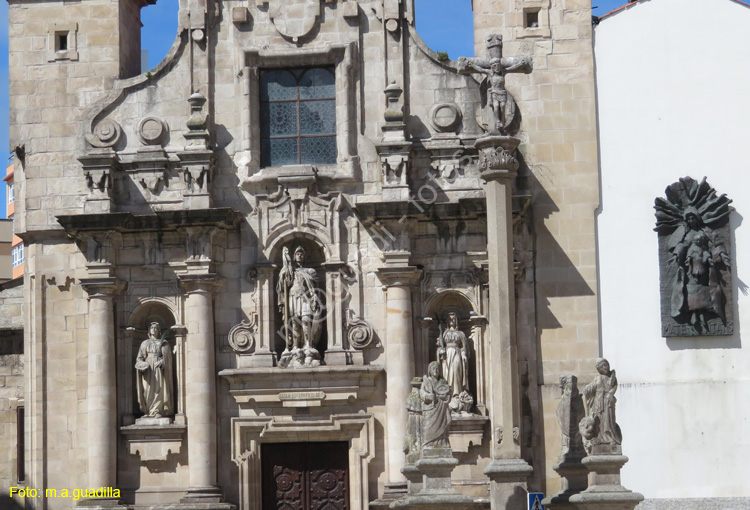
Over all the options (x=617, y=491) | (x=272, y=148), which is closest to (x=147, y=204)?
(x=272, y=148)

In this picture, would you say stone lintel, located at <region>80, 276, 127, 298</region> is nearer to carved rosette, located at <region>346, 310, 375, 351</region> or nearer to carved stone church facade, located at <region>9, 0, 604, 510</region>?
carved stone church facade, located at <region>9, 0, 604, 510</region>

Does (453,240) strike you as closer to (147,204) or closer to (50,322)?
(147,204)

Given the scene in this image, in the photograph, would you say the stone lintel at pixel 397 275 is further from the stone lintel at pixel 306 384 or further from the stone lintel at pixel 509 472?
the stone lintel at pixel 509 472

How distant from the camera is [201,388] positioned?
82.7 ft

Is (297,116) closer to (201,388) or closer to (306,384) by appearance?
(306,384)

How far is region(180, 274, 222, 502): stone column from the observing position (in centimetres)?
2502

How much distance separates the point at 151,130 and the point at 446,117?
481 centimetres

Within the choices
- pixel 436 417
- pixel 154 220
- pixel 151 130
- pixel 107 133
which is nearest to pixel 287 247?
pixel 154 220

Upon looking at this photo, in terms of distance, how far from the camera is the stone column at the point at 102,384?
25156 mm

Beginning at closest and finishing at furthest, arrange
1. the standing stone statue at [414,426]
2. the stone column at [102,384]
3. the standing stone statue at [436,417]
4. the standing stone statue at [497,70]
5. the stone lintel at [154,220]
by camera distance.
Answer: the standing stone statue at [436,417], the standing stone statue at [414,426], the standing stone statue at [497,70], the stone column at [102,384], the stone lintel at [154,220]

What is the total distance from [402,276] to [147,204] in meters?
4.34

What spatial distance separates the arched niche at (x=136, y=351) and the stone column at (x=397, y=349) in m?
3.30

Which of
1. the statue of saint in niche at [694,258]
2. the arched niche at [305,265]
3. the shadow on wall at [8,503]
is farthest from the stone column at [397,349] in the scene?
the shadow on wall at [8,503]

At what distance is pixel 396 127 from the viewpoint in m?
25.6
